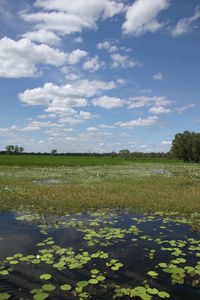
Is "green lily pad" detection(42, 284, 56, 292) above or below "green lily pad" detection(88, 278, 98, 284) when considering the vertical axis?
below

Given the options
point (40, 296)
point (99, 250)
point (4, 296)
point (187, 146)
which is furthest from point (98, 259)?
point (187, 146)

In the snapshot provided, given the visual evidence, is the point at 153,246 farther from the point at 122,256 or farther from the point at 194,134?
the point at 194,134

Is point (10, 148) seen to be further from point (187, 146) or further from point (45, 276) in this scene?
point (45, 276)

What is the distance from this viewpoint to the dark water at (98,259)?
255 inches

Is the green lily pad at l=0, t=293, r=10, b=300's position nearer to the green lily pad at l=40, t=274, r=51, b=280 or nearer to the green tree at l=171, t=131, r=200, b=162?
the green lily pad at l=40, t=274, r=51, b=280

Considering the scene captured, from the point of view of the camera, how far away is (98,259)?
26.9 feet

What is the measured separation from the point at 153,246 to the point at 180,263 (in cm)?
150

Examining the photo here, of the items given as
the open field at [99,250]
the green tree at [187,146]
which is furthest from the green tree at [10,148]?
the open field at [99,250]

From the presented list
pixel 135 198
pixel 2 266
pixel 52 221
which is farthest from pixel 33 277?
pixel 135 198

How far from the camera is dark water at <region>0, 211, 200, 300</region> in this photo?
21.2ft

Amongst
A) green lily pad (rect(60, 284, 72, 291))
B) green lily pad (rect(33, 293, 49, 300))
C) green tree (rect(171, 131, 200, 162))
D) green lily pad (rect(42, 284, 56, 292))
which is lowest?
green lily pad (rect(33, 293, 49, 300))

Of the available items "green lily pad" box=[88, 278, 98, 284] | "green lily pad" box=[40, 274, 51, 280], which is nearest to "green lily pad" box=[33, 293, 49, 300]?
"green lily pad" box=[40, 274, 51, 280]

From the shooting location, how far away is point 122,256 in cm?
851

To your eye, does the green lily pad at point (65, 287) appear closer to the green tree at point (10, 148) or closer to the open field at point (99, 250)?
the open field at point (99, 250)
